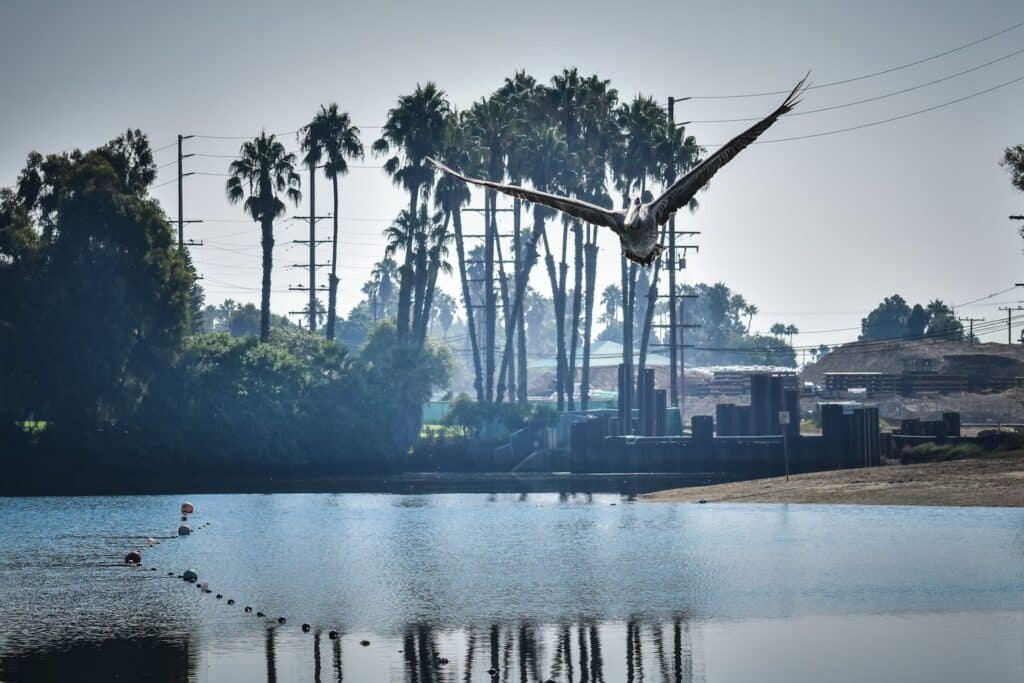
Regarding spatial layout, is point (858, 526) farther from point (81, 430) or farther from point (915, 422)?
point (81, 430)

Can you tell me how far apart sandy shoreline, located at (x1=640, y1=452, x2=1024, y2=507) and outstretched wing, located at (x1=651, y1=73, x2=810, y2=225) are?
34.0 metres

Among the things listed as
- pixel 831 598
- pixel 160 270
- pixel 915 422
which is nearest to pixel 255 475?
pixel 160 270

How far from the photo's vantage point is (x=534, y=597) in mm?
35281

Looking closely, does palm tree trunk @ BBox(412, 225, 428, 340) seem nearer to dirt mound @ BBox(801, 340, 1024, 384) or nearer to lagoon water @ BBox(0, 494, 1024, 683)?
lagoon water @ BBox(0, 494, 1024, 683)

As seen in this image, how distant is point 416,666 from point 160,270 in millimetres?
59153

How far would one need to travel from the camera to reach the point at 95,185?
80562 millimetres

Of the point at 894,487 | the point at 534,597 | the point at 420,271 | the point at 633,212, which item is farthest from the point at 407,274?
the point at 633,212

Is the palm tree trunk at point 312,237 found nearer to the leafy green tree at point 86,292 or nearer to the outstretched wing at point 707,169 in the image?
the leafy green tree at point 86,292

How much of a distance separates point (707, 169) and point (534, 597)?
17437 mm

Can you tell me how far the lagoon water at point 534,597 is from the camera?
88.9ft

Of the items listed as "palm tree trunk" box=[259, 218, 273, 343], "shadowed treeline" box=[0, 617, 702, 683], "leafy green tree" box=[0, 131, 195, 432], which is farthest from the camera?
"palm tree trunk" box=[259, 218, 273, 343]

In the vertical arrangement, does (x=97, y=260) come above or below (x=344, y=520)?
above

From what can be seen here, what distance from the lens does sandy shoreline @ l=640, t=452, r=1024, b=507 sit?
2111 inches

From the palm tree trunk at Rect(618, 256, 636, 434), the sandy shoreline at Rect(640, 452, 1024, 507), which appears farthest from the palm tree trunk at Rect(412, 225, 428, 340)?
the sandy shoreline at Rect(640, 452, 1024, 507)
